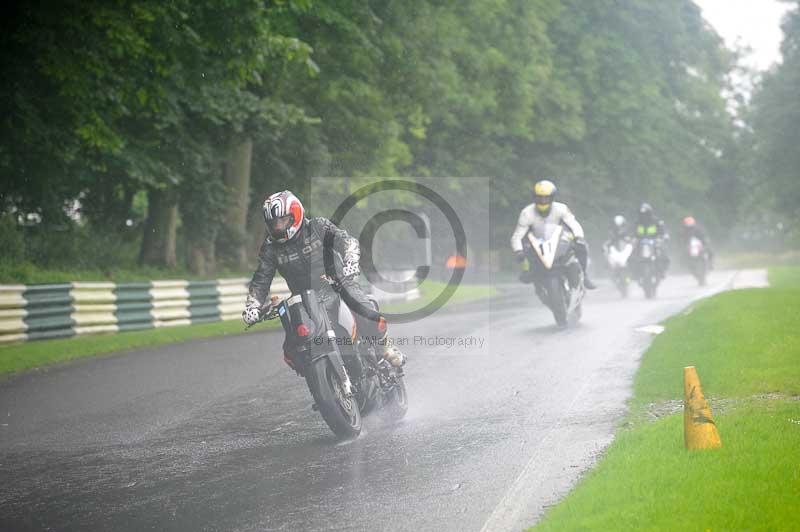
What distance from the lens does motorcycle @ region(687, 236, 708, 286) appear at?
97.0 feet

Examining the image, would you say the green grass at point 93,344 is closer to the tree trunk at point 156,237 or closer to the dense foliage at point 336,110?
the dense foliage at point 336,110

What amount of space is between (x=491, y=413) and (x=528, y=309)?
40.1 ft

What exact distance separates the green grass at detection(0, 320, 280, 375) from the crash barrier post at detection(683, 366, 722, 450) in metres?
9.42

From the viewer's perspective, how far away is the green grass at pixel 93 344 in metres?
14.2

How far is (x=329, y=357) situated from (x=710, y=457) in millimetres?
2984

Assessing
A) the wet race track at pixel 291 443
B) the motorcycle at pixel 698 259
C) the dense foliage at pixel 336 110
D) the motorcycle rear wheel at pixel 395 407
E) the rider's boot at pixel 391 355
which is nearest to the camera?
the wet race track at pixel 291 443

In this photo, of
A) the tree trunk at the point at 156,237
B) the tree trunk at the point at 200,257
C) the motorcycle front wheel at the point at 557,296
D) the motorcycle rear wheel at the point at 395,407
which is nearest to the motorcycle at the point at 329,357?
the motorcycle rear wheel at the point at 395,407

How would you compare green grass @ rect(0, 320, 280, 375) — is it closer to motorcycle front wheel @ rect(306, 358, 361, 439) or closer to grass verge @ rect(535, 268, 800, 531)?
motorcycle front wheel @ rect(306, 358, 361, 439)

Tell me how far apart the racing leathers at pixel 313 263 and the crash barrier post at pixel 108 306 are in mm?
8069

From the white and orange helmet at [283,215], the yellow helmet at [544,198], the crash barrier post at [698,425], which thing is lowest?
the crash barrier post at [698,425]

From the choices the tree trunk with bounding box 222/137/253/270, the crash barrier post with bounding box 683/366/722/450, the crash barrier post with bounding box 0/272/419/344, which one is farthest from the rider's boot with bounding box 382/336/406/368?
the tree trunk with bounding box 222/137/253/270

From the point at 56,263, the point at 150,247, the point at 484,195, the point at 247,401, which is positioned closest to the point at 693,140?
the point at 484,195

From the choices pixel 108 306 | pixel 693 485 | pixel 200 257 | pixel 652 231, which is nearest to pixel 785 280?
pixel 652 231

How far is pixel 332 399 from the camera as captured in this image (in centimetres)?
813
